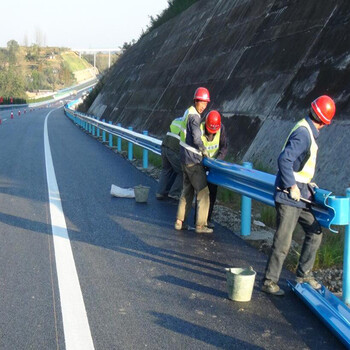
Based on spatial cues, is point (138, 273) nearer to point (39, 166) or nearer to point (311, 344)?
point (311, 344)

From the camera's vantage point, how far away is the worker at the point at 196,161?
792 cm

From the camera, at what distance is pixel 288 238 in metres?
5.43

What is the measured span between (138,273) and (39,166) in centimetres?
990

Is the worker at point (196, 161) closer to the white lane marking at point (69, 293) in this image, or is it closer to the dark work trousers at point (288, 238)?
the white lane marking at point (69, 293)

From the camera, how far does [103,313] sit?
15.9 feet

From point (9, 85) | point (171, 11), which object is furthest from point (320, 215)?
point (9, 85)

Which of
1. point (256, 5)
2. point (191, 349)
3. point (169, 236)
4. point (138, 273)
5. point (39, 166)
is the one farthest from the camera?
point (256, 5)

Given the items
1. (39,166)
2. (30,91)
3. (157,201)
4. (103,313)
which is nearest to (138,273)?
(103,313)

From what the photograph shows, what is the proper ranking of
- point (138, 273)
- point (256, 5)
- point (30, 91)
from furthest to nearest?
point (30, 91) → point (256, 5) → point (138, 273)

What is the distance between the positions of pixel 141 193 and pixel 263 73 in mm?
6222

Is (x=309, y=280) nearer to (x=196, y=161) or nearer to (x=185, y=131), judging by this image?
(x=196, y=161)

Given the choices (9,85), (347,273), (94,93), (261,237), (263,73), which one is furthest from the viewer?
(9,85)

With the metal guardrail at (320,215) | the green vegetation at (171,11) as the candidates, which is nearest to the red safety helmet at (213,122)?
the metal guardrail at (320,215)

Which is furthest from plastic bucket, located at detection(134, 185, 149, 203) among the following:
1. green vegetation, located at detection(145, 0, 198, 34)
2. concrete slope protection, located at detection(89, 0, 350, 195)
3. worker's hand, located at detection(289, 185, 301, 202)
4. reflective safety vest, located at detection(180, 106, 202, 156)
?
green vegetation, located at detection(145, 0, 198, 34)
